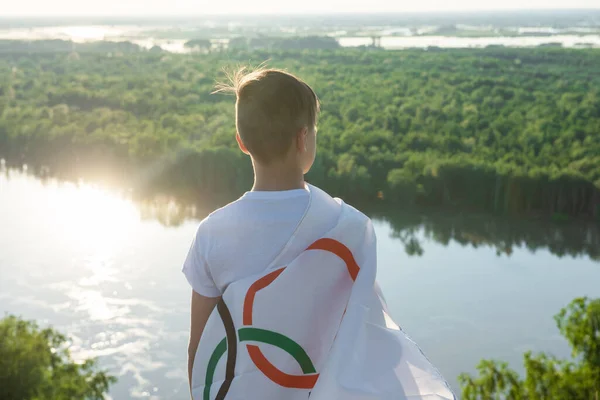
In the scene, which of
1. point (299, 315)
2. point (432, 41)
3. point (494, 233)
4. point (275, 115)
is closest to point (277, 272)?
point (299, 315)

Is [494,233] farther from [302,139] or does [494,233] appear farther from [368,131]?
[302,139]

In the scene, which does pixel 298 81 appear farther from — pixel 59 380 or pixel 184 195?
pixel 184 195

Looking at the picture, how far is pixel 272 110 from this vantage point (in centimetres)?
81

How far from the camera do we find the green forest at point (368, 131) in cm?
1499

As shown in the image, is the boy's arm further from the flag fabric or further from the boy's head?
the boy's head

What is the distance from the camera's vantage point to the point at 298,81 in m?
0.81

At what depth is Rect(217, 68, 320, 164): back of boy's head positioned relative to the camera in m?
0.81

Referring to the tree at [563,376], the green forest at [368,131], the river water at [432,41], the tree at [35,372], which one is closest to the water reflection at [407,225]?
the green forest at [368,131]

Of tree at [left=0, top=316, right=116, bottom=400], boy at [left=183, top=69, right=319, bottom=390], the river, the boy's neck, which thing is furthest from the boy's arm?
the river

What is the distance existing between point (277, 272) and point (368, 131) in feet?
56.3

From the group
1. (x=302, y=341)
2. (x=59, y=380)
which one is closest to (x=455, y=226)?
(x=59, y=380)

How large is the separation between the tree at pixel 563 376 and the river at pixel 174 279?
7.41ft

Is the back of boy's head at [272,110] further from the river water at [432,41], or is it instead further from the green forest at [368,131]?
the river water at [432,41]

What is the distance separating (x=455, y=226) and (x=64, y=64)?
21885 mm
